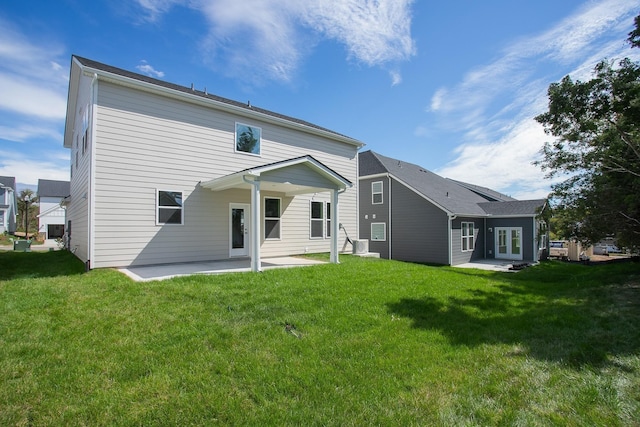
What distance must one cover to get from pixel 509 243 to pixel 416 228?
6968 millimetres

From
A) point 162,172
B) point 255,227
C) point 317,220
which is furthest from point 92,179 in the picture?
point 317,220

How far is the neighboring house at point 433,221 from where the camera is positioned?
18.2 m

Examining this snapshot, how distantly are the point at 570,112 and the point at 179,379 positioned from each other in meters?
9.61

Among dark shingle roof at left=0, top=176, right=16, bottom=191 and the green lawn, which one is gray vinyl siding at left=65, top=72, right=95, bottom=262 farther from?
dark shingle roof at left=0, top=176, right=16, bottom=191

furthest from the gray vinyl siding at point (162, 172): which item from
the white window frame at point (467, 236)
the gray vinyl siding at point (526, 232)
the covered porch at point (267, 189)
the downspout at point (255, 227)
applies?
the gray vinyl siding at point (526, 232)

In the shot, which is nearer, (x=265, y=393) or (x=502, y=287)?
(x=265, y=393)

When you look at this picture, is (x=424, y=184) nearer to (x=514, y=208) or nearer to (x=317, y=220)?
(x=514, y=208)

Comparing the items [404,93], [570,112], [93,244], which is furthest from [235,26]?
[570,112]

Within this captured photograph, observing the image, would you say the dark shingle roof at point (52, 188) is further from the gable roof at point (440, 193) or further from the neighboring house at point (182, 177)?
the gable roof at point (440, 193)

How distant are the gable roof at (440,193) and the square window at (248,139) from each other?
10689 mm

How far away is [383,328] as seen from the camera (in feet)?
15.4

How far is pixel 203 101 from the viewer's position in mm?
10195

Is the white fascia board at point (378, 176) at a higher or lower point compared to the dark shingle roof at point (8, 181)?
lower

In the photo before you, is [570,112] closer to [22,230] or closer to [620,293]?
[620,293]
